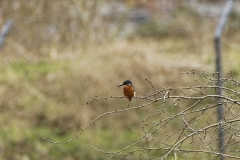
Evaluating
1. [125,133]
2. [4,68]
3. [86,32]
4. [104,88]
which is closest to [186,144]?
[125,133]

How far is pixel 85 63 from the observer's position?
37.2ft

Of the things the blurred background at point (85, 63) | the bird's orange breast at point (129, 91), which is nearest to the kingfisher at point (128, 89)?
the bird's orange breast at point (129, 91)

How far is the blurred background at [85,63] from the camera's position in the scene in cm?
938

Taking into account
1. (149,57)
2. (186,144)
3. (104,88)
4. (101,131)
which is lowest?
(186,144)

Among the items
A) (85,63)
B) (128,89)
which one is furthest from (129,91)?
(85,63)

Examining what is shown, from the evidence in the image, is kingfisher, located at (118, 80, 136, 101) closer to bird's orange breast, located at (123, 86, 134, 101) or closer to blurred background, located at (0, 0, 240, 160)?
bird's orange breast, located at (123, 86, 134, 101)

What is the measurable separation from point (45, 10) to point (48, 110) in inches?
169

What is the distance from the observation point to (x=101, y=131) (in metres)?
9.65

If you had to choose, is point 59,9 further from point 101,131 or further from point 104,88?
point 101,131

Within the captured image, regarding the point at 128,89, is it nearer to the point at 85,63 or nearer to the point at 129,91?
the point at 129,91

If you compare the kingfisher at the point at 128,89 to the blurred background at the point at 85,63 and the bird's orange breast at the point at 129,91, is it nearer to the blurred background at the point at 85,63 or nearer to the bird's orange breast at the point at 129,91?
the bird's orange breast at the point at 129,91

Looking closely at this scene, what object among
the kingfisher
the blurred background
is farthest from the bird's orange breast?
the blurred background

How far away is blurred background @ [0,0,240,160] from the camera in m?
9.38

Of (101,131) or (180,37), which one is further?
(180,37)
